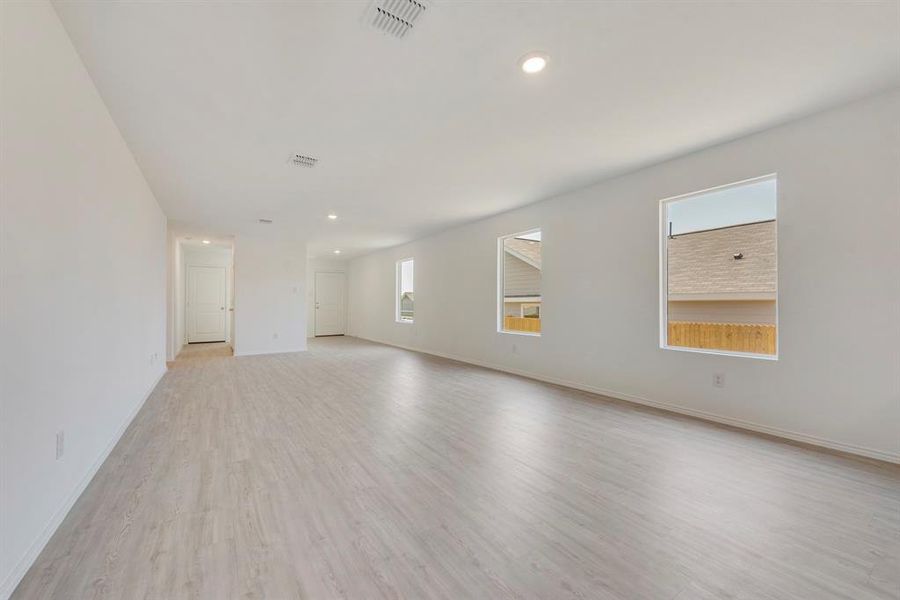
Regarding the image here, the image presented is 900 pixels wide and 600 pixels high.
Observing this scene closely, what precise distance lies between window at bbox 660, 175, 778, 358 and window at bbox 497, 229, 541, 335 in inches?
69.3

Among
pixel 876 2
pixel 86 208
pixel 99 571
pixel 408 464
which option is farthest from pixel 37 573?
pixel 876 2

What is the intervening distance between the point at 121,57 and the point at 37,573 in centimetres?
255

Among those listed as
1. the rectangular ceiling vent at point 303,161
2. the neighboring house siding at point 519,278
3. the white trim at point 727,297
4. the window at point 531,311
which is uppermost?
the rectangular ceiling vent at point 303,161

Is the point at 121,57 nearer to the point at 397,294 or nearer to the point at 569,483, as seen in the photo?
the point at 569,483

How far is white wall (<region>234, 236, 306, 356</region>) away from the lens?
24.8 ft

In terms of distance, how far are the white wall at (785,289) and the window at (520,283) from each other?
24 centimetres

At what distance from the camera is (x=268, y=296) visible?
788 cm

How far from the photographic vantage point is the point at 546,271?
5.00 metres

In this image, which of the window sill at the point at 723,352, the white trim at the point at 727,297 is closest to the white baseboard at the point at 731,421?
the window sill at the point at 723,352

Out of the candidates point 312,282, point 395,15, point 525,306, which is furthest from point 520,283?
point 312,282

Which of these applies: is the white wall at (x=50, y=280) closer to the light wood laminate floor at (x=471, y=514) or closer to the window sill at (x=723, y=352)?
the light wood laminate floor at (x=471, y=514)

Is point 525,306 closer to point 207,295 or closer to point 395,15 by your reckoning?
point 395,15

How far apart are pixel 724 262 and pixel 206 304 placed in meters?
10.9

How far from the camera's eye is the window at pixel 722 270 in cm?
315
